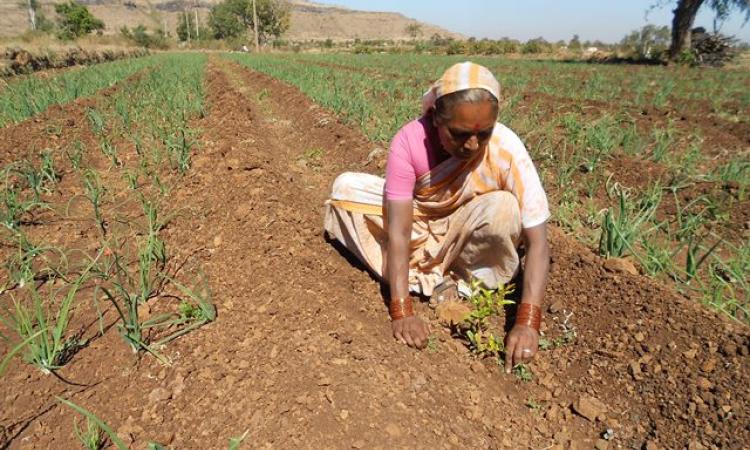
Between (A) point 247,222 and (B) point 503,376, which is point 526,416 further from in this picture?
(A) point 247,222

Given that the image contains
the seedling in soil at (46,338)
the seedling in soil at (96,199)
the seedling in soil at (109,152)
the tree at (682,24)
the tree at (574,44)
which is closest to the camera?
the seedling in soil at (46,338)

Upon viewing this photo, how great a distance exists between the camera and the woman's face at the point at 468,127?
150 cm

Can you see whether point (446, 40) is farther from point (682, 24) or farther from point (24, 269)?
point (24, 269)

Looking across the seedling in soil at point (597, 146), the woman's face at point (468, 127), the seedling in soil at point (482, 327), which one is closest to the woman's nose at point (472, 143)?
the woman's face at point (468, 127)

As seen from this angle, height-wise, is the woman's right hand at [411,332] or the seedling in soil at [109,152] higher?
the seedling in soil at [109,152]

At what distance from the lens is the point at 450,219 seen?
2111 millimetres

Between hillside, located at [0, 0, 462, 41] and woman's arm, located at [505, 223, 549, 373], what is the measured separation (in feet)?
275

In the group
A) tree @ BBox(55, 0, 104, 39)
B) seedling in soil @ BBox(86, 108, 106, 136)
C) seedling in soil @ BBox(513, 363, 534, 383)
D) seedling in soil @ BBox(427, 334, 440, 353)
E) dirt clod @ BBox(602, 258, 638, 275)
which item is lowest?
seedling in soil @ BBox(513, 363, 534, 383)

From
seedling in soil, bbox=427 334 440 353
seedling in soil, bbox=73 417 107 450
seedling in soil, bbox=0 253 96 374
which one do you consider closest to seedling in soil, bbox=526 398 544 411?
seedling in soil, bbox=427 334 440 353

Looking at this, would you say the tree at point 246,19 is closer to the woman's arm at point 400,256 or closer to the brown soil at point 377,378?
the brown soil at point 377,378

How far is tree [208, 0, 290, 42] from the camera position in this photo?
49.2 meters

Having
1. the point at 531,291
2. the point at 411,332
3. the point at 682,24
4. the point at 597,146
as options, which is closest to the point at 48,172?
the point at 411,332

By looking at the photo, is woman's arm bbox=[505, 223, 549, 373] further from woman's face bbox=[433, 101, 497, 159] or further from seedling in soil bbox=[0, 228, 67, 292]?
seedling in soil bbox=[0, 228, 67, 292]

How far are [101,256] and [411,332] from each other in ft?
5.64
